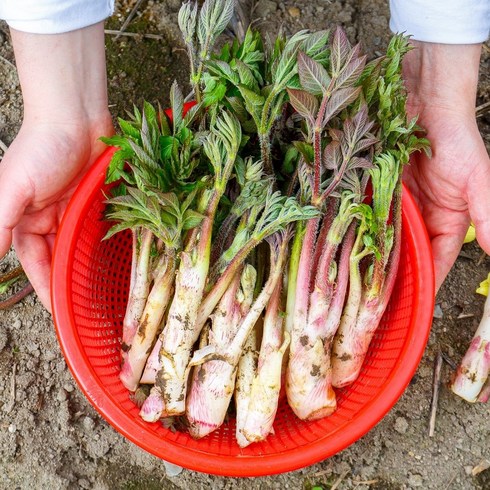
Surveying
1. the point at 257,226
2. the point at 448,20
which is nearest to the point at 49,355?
the point at 257,226

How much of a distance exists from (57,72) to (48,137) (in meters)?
0.23

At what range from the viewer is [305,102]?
178cm

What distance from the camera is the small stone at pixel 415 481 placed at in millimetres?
2652

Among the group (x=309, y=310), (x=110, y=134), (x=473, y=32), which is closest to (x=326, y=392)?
(x=309, y=310)

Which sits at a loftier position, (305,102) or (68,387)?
(305,102)

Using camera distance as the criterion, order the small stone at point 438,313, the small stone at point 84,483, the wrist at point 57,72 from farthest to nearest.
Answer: the small stone at point 438,313 < the small stone at point 84,483 < the wrist at point 57,72

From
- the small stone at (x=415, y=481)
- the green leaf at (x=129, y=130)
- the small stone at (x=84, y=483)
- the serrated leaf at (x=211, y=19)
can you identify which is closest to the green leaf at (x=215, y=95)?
the serrated leaf at (x=211, y=19)

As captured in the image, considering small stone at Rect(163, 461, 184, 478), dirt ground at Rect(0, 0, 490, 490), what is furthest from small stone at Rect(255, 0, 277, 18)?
small stone at Rect(163, 461, 184, 478)

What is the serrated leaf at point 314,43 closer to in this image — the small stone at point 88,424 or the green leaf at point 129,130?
the green leaf at point 129,130

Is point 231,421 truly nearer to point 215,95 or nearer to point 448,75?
point 215,95

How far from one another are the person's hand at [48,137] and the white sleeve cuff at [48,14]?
0.11ft

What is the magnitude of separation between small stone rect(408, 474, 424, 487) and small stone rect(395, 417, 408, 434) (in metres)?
0.18

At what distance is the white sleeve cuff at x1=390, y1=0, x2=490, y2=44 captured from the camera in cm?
220

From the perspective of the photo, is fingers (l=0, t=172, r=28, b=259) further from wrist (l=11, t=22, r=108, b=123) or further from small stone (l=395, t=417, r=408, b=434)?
small stone (l=395, t=417, r=408, b=434)
